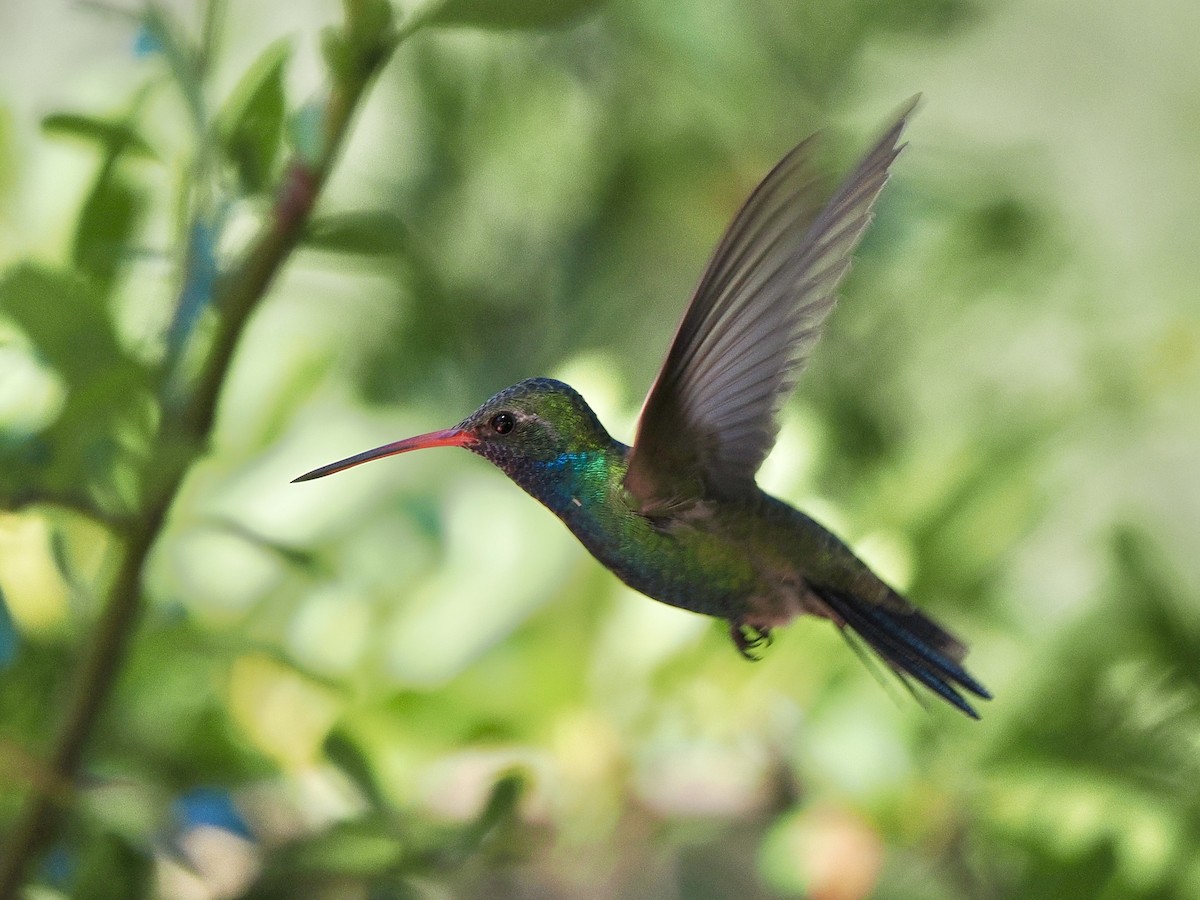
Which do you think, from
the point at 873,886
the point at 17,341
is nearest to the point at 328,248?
the point at 17,341

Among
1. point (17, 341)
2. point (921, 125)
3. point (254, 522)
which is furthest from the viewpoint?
point (921, 125)

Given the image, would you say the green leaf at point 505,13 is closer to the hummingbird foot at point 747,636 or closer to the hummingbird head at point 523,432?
the hummingbird head at point 523,432

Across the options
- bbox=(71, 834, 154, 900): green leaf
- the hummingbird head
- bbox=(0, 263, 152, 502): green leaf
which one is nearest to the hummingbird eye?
the hummingbird head

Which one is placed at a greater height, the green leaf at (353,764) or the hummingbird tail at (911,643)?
the green leaf at (353,764)

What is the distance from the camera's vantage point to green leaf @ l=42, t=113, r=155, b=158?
0.42 m

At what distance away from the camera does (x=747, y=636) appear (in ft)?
1.48

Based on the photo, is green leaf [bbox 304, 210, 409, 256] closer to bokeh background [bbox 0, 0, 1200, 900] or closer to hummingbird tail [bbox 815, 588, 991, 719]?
bokeh background [bbox 0, 0, 1200, 900]

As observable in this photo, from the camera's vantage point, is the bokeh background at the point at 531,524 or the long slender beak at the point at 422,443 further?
the bokeh background at the point at 531,524

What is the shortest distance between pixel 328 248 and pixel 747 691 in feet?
1.13

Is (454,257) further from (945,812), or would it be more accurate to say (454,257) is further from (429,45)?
(945,812)

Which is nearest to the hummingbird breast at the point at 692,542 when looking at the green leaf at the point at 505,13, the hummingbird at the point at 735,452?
the hummingbird at the point at 735,452

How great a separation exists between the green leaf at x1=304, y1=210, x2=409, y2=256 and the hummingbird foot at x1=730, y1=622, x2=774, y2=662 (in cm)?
17

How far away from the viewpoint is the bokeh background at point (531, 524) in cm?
47

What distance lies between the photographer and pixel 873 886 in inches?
24.9
